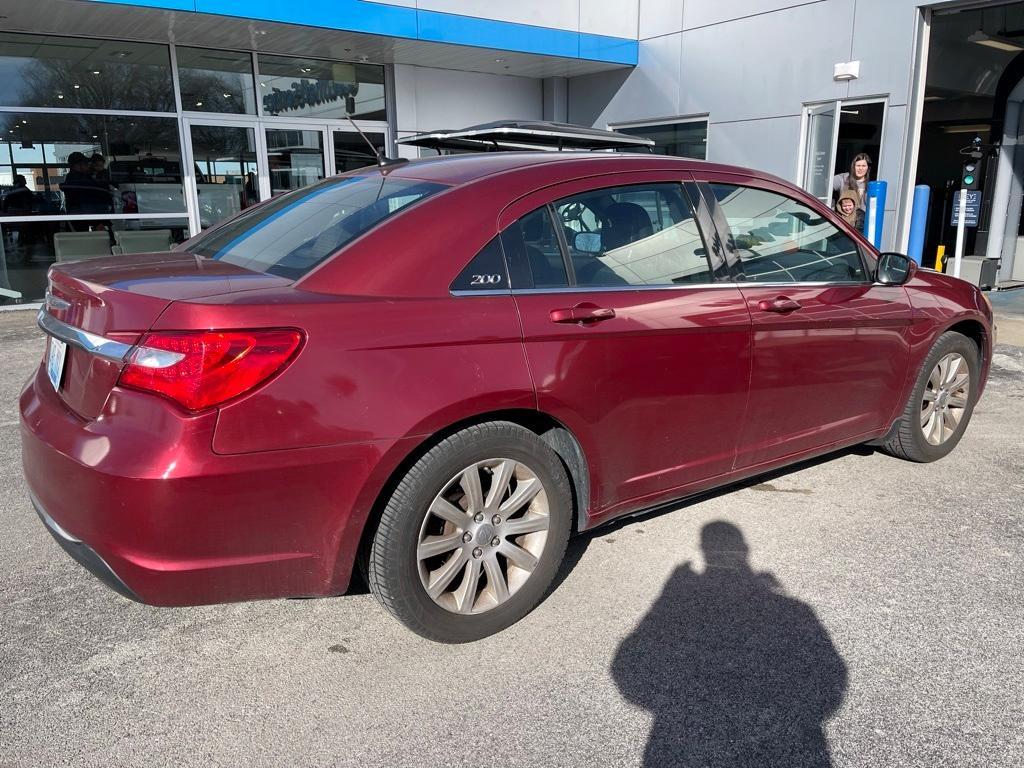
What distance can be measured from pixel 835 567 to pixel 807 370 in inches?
34.7

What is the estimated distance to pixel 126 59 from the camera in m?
11.3

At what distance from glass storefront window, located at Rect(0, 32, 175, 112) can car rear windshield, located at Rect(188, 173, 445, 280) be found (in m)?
9.25

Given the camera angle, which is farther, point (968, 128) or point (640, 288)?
point (968, 128)

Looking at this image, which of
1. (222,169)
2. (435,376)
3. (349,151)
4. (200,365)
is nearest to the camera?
(200,365)

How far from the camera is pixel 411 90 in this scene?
1403 centimetres

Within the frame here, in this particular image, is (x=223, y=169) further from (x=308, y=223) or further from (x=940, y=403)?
(x=940, y=403)

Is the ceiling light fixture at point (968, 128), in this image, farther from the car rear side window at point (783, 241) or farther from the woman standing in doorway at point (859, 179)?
the car rear side window at point (783, 241)

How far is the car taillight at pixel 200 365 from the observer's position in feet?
7.48

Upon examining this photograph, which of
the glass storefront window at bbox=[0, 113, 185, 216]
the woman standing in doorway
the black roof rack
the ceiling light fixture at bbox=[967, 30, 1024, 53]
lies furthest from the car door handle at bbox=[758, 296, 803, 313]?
the ceiling light fixture at bbox=[967, 30, 1024, 53]

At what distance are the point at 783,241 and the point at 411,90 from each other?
11.6 m

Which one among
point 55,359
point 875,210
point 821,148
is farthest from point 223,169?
point 55,359

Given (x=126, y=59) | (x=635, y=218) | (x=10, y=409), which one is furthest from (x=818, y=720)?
(x=126, y=59)

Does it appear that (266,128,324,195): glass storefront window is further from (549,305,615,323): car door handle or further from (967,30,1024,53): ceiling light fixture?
(967,30,1024,53): ceiling light fixture

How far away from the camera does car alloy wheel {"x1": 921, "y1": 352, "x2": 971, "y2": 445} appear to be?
179 inches
